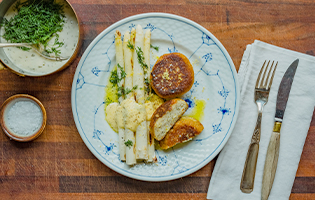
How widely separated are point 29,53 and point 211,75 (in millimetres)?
2150

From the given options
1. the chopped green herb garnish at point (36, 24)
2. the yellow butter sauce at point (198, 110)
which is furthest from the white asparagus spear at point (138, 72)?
the chopped green herb garnish at point (36, 24)

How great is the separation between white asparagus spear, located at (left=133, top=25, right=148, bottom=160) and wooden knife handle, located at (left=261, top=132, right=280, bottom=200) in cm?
150

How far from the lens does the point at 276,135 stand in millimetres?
2963

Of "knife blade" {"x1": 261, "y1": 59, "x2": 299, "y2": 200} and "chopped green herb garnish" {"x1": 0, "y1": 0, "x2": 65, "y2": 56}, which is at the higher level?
"chopped green herb garnish" {"x1": 0, "y1": 0, "x2": 65, "y2": 56}

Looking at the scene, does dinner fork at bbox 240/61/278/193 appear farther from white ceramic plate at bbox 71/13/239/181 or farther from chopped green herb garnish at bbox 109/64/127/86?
chopped green herb garnish at bbox 109/64/127/86

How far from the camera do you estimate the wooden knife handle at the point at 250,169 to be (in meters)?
2.96

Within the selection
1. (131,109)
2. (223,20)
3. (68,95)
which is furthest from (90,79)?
(223,20)

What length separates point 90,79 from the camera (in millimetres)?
2908

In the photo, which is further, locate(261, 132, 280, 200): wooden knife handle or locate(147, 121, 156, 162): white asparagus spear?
locate(261, 132, 280, 200): wooden knife handle

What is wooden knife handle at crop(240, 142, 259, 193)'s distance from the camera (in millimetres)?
2959

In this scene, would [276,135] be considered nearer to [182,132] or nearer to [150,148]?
[182,132]

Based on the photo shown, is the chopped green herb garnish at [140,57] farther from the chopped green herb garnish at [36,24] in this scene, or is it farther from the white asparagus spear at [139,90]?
the chopped green herb garnish at [36,24]

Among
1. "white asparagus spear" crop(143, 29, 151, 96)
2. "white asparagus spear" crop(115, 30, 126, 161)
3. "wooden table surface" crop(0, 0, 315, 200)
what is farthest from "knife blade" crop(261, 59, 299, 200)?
"white asparagus spear" crop(115, 30, 126, 161)

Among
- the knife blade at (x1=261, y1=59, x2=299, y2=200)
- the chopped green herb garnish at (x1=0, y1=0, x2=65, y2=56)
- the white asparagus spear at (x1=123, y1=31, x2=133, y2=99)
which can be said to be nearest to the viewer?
the chopped green herb garnish at (x1=0, y1=0, x2=65, y2=56)
